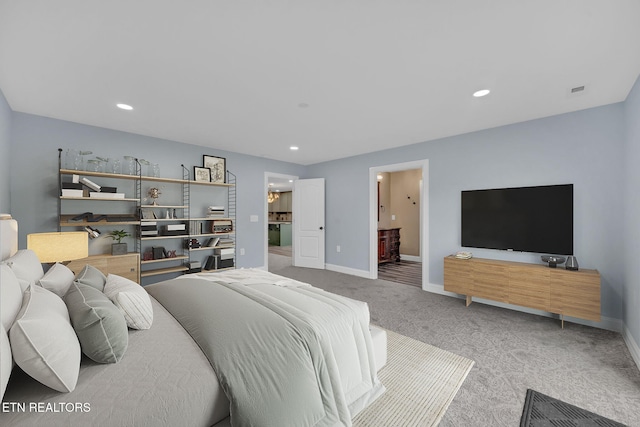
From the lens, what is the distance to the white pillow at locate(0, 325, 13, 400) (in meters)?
0.85

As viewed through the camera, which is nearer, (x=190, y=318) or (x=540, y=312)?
(x=190, y=318)

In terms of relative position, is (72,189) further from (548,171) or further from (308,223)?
(548,171)

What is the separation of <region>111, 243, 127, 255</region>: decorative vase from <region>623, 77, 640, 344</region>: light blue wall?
571cm

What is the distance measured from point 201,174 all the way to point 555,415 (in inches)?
200

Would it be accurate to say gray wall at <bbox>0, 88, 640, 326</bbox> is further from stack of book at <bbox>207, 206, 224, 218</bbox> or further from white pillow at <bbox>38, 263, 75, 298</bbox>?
white pillow at <bbox>38, 263, 75, 298</bbox>

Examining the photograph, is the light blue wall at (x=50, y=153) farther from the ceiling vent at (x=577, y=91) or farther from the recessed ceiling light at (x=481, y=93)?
the ceiling vent at (x=577, y=91)

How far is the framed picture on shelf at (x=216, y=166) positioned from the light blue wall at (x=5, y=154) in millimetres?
2270

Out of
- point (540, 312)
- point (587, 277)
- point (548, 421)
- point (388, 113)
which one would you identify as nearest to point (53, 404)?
point (548, 421)

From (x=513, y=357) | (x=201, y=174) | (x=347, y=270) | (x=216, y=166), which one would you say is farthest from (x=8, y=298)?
(x=347, y=270)

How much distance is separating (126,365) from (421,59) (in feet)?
8.83

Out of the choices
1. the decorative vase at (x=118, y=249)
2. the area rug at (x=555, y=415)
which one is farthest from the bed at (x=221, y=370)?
→ the decorative vase at (x=118, y=249)

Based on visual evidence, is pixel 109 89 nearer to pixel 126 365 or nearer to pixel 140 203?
pixel 140 203

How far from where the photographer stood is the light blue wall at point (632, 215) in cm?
236

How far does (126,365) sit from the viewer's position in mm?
1139
